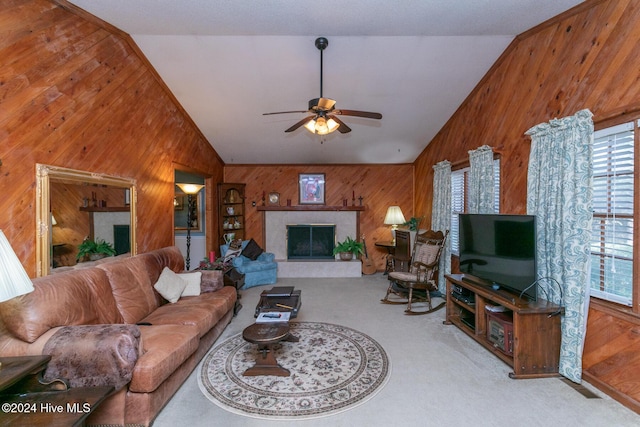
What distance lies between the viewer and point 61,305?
2.24 meters

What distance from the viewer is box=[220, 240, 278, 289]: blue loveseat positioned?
5.76 metres

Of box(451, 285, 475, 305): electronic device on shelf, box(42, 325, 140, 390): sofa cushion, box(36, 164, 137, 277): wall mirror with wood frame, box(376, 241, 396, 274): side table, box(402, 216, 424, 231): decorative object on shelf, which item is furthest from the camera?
box(376, 241, 396, 274): side table

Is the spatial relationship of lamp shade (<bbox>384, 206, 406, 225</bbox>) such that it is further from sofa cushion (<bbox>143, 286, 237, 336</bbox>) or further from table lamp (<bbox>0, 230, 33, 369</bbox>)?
table lamp (<bbox>0, 230, 33, 369</bbox>)

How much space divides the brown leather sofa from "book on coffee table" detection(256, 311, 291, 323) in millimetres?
560

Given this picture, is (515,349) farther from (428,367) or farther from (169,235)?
(169,235)

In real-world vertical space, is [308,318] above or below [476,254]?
below

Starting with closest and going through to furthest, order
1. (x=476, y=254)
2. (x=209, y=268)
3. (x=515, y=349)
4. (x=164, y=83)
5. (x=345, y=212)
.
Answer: (x=515, y=349), (x=476, y=254), (x=164, y=83), (x=209, y=268), (x=345, y=212)

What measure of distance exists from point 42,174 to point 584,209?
14.4 feet

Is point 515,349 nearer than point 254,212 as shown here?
Yes

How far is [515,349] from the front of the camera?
267 cm

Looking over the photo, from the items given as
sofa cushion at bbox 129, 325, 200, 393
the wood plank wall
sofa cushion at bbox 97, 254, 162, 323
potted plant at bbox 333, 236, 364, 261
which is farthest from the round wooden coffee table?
potted plant at bbox 333, 236, 364, 261

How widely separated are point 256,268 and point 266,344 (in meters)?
3.36

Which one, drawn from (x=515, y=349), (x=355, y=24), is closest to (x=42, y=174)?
(x=355, y=24)

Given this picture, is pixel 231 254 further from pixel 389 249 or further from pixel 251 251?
pixel 389 249
